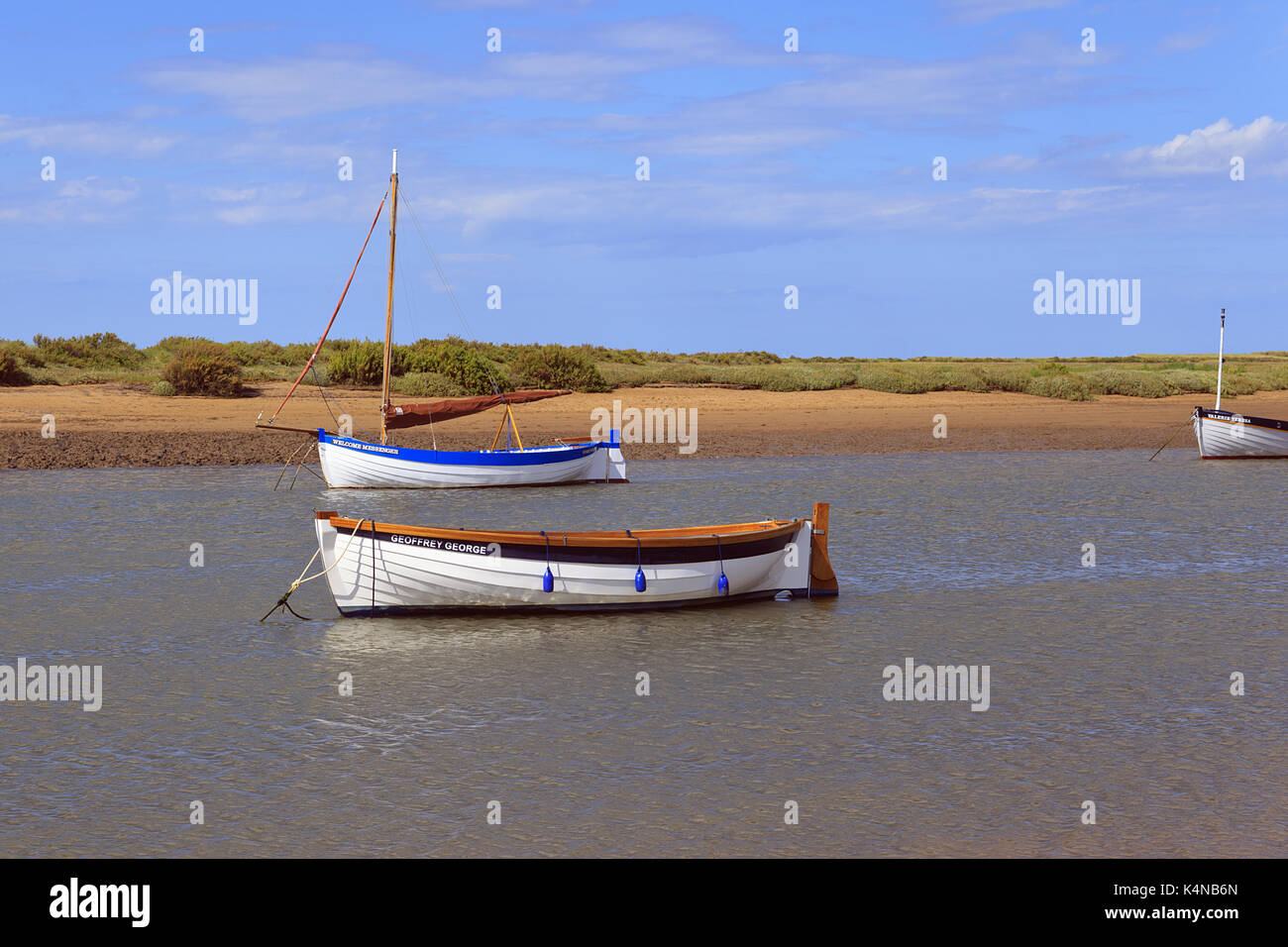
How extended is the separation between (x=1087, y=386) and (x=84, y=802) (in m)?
62.0

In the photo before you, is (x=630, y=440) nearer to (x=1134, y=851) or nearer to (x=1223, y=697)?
(x=1223, y=697)

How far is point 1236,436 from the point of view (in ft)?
137

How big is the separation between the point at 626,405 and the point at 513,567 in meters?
36.2

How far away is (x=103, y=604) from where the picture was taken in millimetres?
16797

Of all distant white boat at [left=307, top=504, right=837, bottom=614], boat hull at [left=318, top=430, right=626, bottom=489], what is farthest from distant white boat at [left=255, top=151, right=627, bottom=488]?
distant white boat at [left=307, top=504, right=837, bottom=614]

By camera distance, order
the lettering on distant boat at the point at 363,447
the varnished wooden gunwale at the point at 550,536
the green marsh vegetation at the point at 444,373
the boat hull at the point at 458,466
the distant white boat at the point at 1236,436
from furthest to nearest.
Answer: the green marsh vegetation at the point at 444,373 < the distant white boat at the point at 1236,436 < the boat hull at the point at 458,466 < the lettering on distant boat at the point at 363,447 < the varnished wooden gunwale at the point at 550,536

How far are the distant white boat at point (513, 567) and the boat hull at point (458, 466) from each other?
15330mm

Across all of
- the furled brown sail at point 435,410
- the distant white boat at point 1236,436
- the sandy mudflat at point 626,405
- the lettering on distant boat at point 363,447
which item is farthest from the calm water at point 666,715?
the distant white boat at point 1236,436

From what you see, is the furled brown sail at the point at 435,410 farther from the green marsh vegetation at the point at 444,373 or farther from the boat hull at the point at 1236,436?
the boat hull at the point at 1236,436

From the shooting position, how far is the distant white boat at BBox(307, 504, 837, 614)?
15773 millimetres

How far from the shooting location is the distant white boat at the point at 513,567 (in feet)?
51.8

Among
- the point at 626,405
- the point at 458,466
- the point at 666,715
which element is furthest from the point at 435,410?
the point at 666,715
